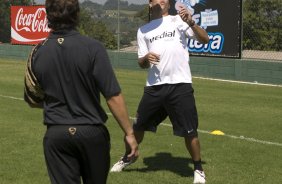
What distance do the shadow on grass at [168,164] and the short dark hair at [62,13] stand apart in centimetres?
340

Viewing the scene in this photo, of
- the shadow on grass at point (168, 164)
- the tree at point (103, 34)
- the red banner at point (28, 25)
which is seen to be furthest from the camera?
the red banner at point (28, 25)

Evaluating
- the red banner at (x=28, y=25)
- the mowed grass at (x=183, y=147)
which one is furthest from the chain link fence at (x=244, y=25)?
the mowed grass at (x=183, y=147)

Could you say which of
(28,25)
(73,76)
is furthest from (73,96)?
(28,25)

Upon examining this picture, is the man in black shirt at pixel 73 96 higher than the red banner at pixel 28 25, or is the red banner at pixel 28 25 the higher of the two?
the man in black shirt at pixel 73 96

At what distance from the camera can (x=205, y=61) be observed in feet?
68.0

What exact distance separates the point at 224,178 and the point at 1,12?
3073cm

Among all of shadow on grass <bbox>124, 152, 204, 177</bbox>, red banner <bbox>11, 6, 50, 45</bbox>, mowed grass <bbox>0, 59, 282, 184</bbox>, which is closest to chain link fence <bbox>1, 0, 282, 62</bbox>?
red banner <bbox>11, 6, 50, 45</bbox>

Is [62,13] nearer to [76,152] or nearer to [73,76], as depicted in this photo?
[73,76]

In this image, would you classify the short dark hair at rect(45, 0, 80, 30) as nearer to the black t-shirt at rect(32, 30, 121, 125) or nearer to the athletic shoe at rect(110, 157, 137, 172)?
the black t-shirt at rect(32, 30, 121, 125)

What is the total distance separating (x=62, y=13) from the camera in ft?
11.1

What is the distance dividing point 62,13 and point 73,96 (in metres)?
0.53

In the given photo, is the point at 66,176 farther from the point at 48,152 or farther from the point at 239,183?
the point at 239,183

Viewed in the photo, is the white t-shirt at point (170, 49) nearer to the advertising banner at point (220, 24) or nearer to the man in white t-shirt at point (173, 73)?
the man in white t-shirt at point (173, 73)

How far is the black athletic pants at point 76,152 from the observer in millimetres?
3455
